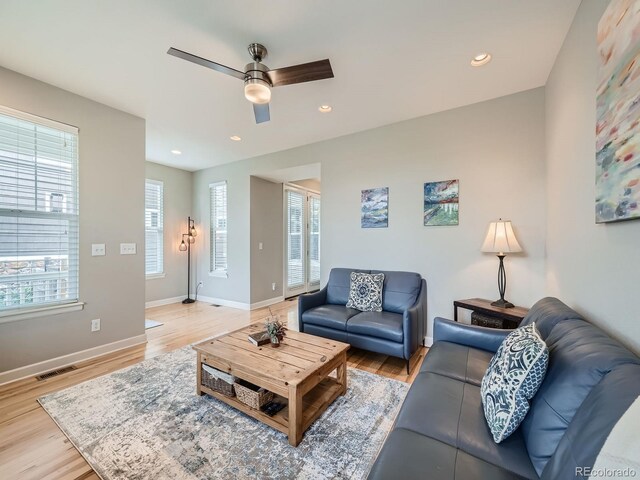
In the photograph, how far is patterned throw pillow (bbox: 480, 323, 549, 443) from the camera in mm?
1064

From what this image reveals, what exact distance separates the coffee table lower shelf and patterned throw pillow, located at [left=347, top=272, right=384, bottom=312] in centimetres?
107

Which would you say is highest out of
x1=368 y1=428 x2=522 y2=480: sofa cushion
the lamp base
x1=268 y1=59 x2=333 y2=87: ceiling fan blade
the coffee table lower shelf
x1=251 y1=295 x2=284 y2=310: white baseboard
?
x1=268 y1=59 x2=333 y2=87: ceiling fan blade

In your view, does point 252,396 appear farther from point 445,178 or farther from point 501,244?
point 445,178

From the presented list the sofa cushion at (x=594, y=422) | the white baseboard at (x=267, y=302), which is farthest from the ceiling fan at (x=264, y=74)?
the white baseboard at (x=267, y=302)

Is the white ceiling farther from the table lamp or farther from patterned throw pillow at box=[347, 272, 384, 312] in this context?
patterned throw pillow at box=[347, 272, 384, 312]

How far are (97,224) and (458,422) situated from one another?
3.72 m

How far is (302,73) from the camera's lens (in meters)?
1.91

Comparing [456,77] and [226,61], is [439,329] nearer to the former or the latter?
[456,77]

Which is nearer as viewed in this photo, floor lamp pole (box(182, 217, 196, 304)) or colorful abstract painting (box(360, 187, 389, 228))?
colorful abstract painting (box(360, 187, 389, 228))

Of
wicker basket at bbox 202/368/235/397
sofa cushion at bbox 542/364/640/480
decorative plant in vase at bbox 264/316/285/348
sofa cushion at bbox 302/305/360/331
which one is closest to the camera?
sofa cushion at bbox 542/364/640/480

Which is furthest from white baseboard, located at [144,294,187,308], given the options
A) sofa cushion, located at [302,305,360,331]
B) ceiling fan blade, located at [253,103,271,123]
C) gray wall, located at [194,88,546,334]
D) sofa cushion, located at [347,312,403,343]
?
ceiling fan blade, located at [253,103,271,123]

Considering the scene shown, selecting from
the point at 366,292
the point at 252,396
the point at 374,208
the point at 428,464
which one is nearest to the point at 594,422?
the point at 428,464

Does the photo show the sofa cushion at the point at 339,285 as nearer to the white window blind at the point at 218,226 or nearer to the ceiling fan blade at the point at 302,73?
the ceiling fan blade at the point at 302,73

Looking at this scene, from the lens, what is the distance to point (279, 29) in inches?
73.8
